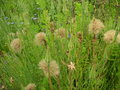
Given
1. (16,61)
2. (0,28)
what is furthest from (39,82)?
(0,28)

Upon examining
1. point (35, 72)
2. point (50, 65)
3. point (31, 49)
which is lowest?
point (35, 72)

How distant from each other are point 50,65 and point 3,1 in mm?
3329

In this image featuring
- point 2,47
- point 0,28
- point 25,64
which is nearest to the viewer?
point 25,64

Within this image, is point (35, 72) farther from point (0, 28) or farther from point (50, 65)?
point (0, 28)

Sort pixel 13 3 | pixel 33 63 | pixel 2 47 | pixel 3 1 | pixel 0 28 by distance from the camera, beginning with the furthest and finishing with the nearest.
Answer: pixel 3 1
pixel 13 3
pixel 2 47
pixel 0 28
pixel 33 63

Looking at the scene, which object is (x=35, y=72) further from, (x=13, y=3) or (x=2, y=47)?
(x=13, y=3)

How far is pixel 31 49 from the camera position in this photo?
6.38 ft

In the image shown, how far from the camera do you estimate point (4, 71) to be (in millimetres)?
2021

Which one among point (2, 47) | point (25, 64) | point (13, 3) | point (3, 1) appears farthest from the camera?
point (3, 1)

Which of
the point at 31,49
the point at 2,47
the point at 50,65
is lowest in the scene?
the point at 2,47

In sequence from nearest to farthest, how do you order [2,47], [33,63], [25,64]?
1. [25,64]
2. [33,63]
3. [2,47]

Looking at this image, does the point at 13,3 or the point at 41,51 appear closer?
the point at 41,51

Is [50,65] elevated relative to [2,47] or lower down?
elevated

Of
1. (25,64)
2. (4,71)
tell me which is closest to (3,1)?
(4,71)
